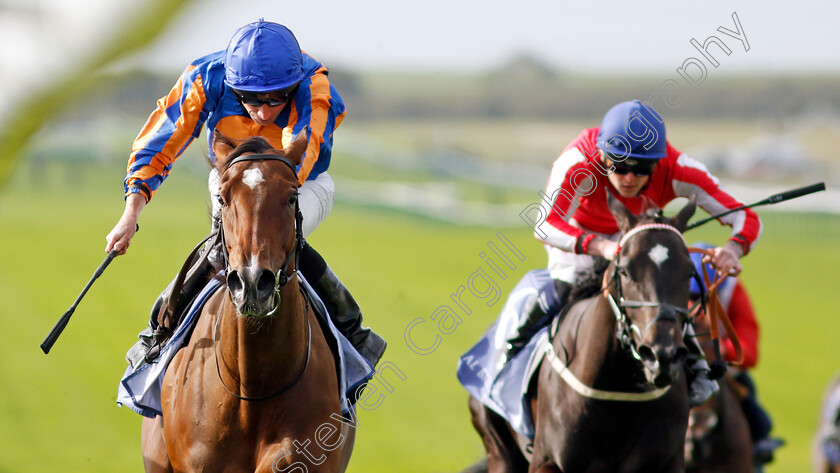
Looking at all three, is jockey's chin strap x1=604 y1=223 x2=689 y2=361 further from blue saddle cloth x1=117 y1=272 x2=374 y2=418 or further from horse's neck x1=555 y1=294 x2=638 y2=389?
blue saddle cloth x1=117 y1=272 x2=374 y2=418

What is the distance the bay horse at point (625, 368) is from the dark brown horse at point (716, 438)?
1.80m

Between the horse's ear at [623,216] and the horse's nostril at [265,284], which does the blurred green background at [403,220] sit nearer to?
the horse's nostril at [265,284]

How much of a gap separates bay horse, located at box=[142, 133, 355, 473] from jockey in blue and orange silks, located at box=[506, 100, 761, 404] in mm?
1555

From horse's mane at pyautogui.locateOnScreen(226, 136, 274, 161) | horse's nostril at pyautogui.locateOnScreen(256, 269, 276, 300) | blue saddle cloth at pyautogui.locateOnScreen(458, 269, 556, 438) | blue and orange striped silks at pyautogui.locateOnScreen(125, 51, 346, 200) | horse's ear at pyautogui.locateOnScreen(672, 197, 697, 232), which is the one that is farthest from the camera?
blue saddle cloth at pyautogui.locateOnScreen(458, 269, 556, 438)

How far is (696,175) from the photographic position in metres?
4.73

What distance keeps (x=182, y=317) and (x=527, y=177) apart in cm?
3507

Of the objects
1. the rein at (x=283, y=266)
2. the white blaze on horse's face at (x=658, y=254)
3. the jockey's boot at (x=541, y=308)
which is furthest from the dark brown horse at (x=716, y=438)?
the rein at (x=283, y=266)

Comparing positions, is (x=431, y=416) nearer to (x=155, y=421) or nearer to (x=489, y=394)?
(x=489, y=394)

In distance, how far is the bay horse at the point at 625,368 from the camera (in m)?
3.83

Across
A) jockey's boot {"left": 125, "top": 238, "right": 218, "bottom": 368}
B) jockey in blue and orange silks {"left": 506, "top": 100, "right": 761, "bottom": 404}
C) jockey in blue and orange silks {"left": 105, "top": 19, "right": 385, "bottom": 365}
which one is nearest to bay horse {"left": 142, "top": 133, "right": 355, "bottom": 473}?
jockey's boot {"left": 125, "top": 238, "right": 218, "bottom": 368}

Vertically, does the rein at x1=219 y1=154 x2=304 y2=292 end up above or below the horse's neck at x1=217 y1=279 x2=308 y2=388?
above

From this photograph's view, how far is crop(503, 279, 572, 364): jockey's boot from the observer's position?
16.1ft

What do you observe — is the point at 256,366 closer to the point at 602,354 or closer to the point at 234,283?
the point at 234,283

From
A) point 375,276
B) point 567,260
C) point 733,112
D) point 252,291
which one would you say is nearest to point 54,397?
point 375,276
